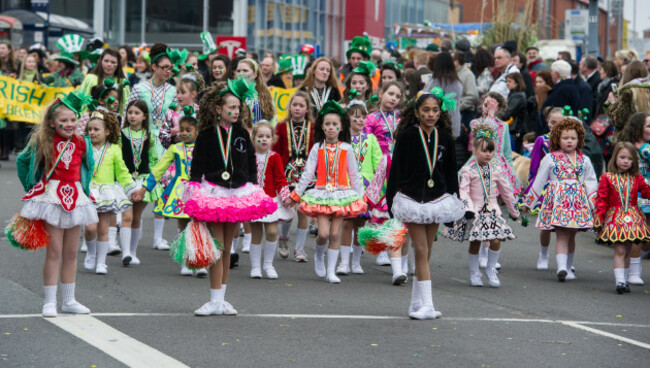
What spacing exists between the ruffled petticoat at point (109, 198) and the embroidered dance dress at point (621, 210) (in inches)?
181

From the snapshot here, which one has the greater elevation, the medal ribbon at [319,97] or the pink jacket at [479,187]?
the medal ribbon at [319,97]

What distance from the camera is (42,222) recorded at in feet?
26.9

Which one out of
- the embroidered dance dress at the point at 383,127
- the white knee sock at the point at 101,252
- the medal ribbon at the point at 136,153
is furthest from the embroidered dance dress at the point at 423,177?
the medal ribbon at the point at 136,153

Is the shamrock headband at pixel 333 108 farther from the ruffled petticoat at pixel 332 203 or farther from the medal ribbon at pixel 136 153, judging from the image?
the medal ribbon at pixel 136 153

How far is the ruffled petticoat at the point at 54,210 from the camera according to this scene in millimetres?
8102

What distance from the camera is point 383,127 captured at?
453 inches

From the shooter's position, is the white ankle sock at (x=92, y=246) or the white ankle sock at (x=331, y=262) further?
the white ankle sock at (x=92, y=246)

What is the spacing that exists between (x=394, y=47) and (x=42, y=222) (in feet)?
48.4

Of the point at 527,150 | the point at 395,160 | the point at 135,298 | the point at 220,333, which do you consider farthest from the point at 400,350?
the point at 527,150

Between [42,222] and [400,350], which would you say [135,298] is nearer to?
[42,222]

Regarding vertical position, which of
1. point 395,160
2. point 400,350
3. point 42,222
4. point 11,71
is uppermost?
point 11,71

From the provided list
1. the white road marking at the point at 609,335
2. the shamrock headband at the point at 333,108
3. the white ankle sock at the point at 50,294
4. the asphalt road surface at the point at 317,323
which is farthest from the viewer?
the shamrock headband at the point at 333,108

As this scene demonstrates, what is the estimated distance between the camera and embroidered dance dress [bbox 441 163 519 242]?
1023 cm

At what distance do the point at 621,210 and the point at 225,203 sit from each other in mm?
4220
